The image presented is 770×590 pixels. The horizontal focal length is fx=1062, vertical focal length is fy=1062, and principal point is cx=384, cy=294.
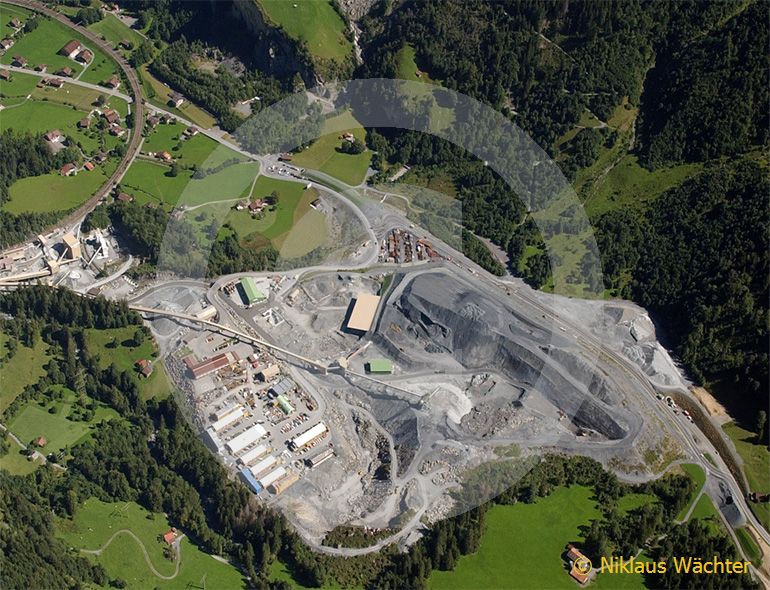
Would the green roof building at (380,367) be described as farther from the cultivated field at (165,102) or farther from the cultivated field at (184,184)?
the cultivated field at (165,102)

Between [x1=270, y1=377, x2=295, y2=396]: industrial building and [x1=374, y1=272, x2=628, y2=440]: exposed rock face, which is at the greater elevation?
[x1=374, y1=272, x2=628, y2=440]: exposed rock face

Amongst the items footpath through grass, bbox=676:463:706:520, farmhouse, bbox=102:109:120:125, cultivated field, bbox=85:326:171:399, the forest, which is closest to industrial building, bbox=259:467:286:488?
the forest

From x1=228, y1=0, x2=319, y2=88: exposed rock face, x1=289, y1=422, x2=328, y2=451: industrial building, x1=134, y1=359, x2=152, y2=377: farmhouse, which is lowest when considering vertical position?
x1=134, y1=359, x2=152, y2=377: farmhouse

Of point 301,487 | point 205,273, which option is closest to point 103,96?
point 205,273

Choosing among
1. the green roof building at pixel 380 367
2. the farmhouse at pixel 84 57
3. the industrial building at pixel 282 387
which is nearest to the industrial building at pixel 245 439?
the industrial building at pixel 282 387

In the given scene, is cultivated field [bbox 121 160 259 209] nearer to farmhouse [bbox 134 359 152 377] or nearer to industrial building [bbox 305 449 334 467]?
farmhouse [bbox 134 359 152 377]

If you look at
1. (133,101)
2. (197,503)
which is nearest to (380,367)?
A: (197,503)

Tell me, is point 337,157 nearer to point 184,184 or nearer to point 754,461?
point 184,184
